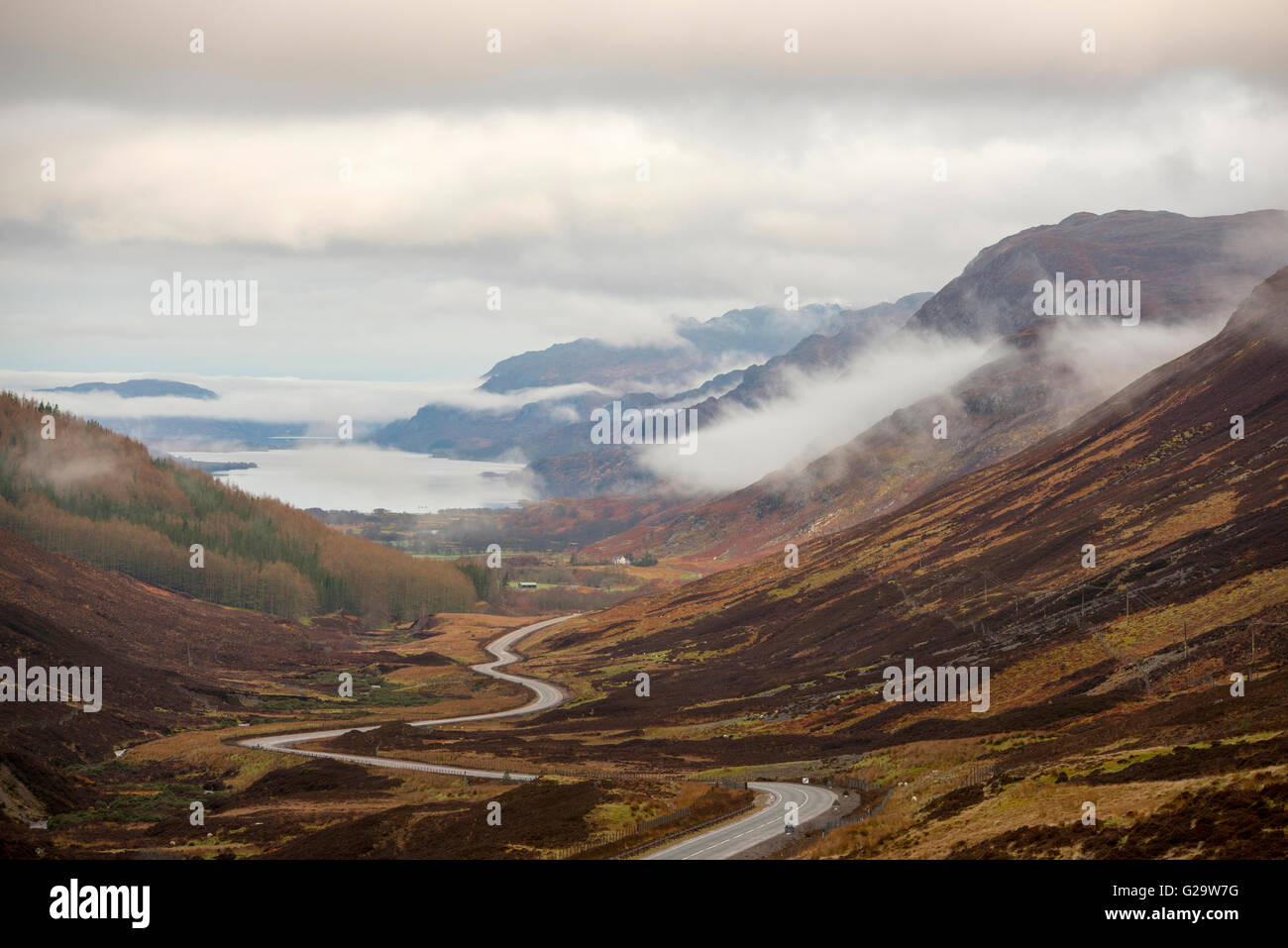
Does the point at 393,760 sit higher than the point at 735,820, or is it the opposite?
the point at 735,820

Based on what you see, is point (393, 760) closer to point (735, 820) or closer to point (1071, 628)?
point (735, 820)

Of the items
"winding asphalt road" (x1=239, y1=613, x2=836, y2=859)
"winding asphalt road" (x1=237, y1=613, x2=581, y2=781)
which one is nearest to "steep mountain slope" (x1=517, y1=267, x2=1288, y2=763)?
"winding asphalt road" (x1=237, y1=613, x2=581, y2=781)

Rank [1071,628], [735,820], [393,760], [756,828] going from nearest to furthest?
[756,828]
[735,820]
[393,760]
[1071,628]

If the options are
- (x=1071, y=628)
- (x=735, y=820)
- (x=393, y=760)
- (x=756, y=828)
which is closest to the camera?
(x=756, y=828)

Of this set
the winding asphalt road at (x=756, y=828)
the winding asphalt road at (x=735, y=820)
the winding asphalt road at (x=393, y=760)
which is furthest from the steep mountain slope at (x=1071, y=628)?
the winding asphalt road at (x=756, y=828)

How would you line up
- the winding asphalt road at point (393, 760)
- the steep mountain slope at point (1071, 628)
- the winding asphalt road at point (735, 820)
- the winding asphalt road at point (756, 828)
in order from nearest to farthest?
the winding asphalt road at point (756, 828) < the winding asphalt road at point (735, 820) < the steep mountain slope at point (1071, 628) < the winding asphalt road at point (393, 760)

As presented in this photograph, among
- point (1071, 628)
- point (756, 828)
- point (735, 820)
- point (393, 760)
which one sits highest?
point (1071, 628)

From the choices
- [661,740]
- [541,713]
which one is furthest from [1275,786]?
[541,713]

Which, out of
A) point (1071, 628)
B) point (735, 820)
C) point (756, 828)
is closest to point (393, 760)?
point (735, 820)

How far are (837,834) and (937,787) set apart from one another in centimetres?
1549

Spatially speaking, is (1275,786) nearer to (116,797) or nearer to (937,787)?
(937,787)

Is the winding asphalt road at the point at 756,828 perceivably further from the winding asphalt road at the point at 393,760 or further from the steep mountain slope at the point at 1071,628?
the winding asphalt road at the point at 393,760
